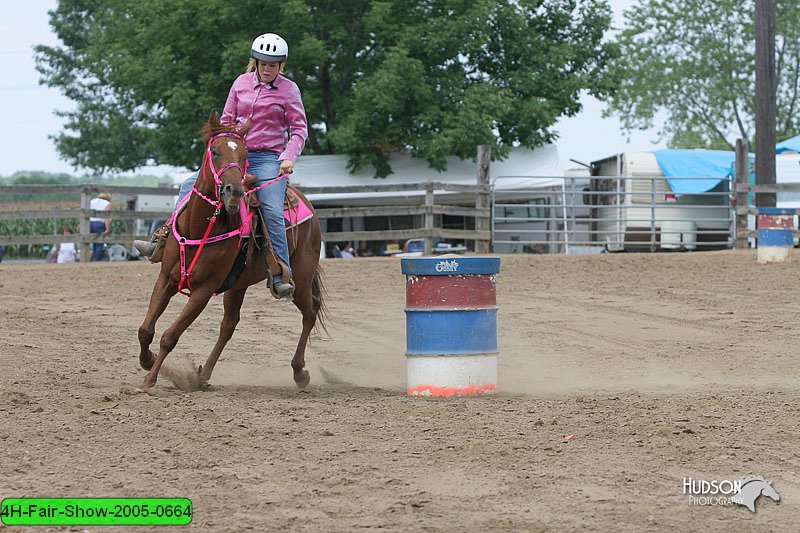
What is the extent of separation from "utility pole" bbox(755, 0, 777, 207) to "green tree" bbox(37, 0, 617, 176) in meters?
6.52

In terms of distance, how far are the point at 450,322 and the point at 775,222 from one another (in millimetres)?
13137

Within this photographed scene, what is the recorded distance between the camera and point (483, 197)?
23359mm

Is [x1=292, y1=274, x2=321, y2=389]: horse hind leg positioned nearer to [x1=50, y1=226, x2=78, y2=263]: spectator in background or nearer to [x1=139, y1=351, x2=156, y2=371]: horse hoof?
[x1=139, y1=351, x2=156, y2=371]: horse hoof

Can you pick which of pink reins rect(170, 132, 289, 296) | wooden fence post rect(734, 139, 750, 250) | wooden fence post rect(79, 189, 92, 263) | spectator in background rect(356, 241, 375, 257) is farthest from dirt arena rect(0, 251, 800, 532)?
spectator in background rect(356, 241, 375, 257)

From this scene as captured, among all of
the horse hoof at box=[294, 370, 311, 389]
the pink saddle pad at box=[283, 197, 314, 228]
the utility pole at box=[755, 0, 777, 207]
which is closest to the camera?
the pink saddle pad at box=[283, 197, 314, 228]

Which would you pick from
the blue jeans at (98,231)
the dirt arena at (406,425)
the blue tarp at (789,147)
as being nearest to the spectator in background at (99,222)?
the blue jeans at (98,231)

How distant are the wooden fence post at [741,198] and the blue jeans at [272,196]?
55.7 ft

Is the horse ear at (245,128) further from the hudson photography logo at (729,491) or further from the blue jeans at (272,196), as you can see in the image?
the hudson photography logo at (729,491)

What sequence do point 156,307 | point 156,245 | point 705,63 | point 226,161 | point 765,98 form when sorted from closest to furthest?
point 226,161 < point 156,307 < point 156,245 < point 765,98 < point 705,63

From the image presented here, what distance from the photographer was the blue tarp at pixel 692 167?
2808cm

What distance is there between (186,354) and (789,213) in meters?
12.8

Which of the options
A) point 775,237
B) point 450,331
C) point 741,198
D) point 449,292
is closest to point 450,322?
point 450,331

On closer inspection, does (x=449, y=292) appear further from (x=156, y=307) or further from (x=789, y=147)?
(x=789, y=147)

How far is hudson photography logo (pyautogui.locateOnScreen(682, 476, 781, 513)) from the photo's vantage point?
5.12m
